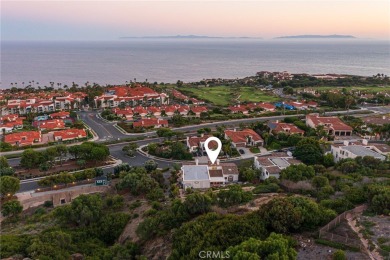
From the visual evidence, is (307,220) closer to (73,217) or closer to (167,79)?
(73,217)

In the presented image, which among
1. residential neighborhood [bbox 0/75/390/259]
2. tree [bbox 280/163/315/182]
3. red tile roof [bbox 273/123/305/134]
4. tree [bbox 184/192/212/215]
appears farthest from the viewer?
red tile roof [bbox 273/123/305/134]

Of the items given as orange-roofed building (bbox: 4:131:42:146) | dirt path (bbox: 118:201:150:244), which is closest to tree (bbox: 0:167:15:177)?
orange-roofed building (bbox: 4:131:42:146)

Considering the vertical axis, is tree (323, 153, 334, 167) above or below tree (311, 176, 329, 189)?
below

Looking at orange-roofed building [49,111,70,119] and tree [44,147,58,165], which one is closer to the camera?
tree [44,147,58,165]

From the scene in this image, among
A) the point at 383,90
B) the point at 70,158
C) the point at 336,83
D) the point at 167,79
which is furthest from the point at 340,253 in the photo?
the point at 167,79

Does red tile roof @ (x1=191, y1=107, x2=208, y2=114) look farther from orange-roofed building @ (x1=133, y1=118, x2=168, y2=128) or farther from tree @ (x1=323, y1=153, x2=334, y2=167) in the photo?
tree @ (x1=323, y1=153, x2=334, y2=167)
